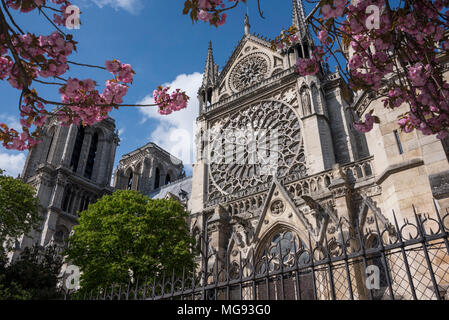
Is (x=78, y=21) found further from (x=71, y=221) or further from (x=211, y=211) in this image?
(x=71, y=221)

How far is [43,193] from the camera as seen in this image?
34688 millimetres

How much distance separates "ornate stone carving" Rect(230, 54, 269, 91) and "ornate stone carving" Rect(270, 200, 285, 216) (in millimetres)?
10039

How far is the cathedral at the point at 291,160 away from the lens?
1085 centimetres

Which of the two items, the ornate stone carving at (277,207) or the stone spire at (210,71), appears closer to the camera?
the ornate stone carving at (277,207)

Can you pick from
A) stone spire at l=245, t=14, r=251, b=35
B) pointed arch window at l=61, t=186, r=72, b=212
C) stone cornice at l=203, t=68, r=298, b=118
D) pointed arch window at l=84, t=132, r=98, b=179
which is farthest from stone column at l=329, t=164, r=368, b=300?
pointed arch window at l=84, t=132, r=98, b=179

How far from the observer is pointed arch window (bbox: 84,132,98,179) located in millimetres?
42737

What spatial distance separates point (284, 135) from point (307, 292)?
376 inches

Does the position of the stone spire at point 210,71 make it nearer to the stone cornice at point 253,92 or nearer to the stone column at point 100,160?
the stone cornice at point 253,92

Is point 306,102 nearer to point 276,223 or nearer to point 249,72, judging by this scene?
point 249,72

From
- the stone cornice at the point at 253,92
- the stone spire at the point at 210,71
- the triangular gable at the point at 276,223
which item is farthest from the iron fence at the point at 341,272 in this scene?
the stone spire at the point at 210,71

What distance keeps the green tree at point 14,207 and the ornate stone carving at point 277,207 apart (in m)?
11.6

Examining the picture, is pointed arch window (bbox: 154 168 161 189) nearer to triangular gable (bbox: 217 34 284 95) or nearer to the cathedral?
the cathedral

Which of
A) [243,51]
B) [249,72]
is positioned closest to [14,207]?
[249,72]

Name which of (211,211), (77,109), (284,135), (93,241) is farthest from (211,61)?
(77,109)
